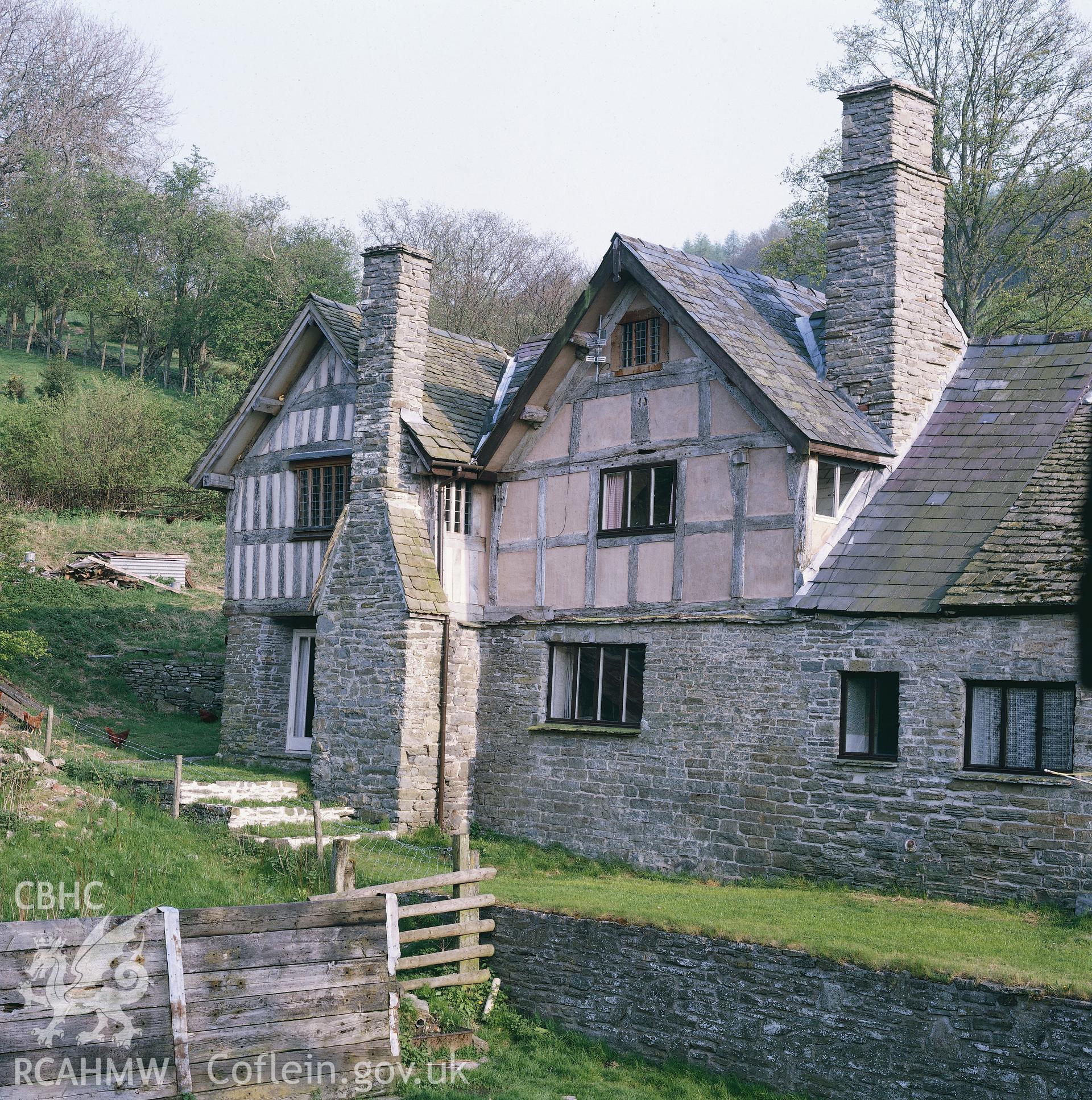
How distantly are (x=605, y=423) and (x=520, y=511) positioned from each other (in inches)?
78.0

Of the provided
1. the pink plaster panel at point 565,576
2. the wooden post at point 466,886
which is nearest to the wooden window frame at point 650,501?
the pink plaster panel at point 565,576

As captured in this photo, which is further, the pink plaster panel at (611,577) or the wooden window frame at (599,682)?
the pink plaster panel at (611,577)

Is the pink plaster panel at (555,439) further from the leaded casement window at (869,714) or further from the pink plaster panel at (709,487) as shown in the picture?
the leaded casement window at (869,714)

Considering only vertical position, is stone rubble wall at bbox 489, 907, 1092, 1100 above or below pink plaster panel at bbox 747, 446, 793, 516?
below

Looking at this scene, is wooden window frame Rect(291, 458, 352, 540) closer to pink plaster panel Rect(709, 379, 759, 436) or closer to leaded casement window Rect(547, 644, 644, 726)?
leaded casement window Rect(547, 644, 644, 726)

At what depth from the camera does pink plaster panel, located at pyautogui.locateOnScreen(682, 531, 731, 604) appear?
54.6ft

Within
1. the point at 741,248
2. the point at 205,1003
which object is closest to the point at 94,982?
the point at 205,1003

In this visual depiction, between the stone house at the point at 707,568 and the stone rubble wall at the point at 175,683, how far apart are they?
15.3ft

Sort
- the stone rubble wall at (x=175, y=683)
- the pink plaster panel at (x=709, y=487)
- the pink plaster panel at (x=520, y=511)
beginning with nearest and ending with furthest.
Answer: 1. the pink plaster panel at (x=709, y=487)
2. the pink plaster panel at (x=520, y=511)
3. the stone rubble wall at (x=175, y=683)

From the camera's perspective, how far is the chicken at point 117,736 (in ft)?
71.6

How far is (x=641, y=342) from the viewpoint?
1819 centimetres

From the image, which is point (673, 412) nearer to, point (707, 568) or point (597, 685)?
point (707, 568)

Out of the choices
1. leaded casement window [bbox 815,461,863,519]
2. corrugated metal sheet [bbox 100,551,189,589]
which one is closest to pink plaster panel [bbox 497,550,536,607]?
leaded casement window [bbox 815,461,863,519]

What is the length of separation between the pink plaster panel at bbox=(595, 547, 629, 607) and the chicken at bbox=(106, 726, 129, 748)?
9.09m
